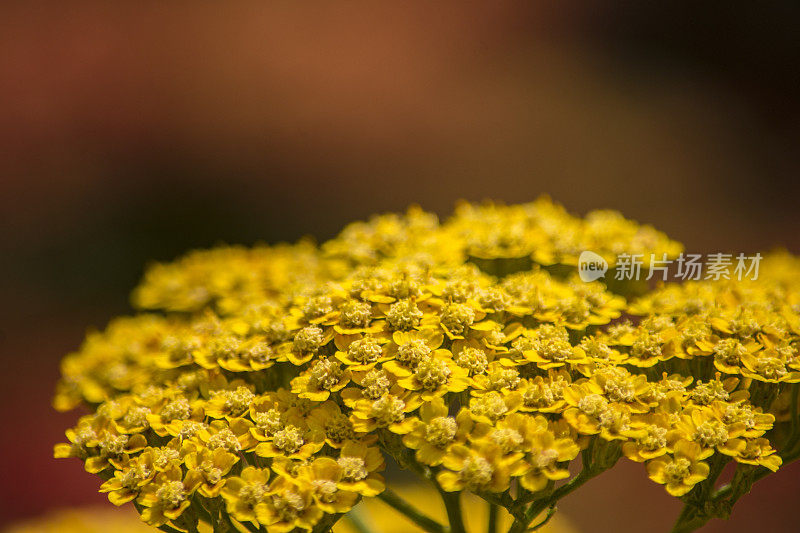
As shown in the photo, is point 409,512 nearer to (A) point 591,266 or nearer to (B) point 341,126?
(A) point 591,266

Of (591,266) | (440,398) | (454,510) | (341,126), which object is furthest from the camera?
(341,126)

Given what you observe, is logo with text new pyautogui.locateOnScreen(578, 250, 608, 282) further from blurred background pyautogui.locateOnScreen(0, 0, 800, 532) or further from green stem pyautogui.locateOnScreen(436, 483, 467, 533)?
blurred background pyautogui.locateOnScreen(0, 0, 800, 532)

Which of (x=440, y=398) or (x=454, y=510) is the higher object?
(x=440, y=398)

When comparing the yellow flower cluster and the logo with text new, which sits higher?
the logo with text new

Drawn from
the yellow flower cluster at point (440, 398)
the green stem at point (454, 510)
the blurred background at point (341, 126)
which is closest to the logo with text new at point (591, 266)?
the yellow flower cluster at point (440, 398)

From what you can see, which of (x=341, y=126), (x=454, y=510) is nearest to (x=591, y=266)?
(x=454, y=510)

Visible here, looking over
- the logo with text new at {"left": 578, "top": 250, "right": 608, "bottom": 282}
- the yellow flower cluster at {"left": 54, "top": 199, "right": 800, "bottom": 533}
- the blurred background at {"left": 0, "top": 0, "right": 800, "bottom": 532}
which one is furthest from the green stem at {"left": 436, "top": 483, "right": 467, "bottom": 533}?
the blurred background at {"left": 0, "top": 0, "right": 800, "bottom": 532}
